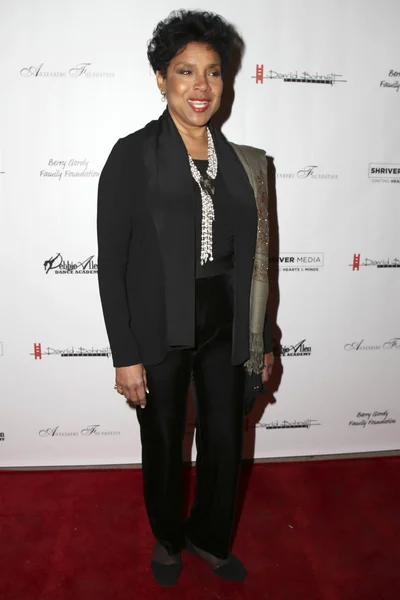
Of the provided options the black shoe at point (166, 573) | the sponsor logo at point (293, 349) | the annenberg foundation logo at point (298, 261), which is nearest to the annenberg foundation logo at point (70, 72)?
the annenberg foundation logo at point (298, 261)

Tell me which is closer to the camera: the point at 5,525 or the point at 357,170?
the point at 5,525

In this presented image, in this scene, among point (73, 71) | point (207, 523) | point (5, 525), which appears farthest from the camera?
point (73, 71)

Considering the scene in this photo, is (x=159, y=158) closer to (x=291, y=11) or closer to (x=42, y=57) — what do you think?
(x=42, y=57)

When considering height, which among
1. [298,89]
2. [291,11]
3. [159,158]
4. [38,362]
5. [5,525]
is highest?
[291,11]

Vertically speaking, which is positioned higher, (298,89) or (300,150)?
(298,89)

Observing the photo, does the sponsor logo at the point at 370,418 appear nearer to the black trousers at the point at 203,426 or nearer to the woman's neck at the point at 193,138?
the black trousers at the point at 203,426

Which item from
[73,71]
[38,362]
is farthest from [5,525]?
[73,71]

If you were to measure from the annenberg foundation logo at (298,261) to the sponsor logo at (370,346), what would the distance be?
1.63 ft

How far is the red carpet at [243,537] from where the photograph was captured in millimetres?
1751

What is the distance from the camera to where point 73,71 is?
2.22 meters

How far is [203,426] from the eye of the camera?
1.68 m

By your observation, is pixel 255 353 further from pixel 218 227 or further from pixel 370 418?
pixel 370 418

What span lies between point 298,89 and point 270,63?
184 mm

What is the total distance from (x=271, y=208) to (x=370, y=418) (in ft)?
4.47
